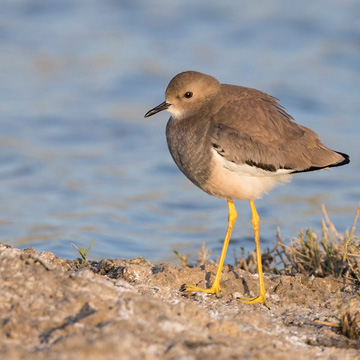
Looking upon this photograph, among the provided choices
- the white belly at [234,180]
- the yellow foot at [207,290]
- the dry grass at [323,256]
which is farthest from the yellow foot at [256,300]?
the dry grass at [323,256]

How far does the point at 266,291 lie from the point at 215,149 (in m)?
1.23

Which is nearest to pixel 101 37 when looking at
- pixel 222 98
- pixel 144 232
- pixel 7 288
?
pixel 144 232

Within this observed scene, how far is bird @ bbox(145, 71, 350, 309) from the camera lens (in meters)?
6.00

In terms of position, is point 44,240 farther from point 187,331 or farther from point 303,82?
point 303,82

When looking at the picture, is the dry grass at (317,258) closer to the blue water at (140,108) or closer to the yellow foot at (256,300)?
the yellow foot at (256,300)

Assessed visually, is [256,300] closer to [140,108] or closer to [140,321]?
[140,321]

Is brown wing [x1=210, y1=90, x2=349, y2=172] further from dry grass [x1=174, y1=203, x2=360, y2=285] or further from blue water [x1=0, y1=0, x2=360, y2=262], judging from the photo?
blue water [x1=0, y1=0, x2=360, y2=262]

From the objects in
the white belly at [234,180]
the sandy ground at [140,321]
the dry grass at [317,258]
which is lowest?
the sandy ground at [140,321]

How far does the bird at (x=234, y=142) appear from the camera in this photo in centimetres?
600

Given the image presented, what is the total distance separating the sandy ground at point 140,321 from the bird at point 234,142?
48 cm

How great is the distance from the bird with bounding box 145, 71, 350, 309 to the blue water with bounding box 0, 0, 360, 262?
2252mm

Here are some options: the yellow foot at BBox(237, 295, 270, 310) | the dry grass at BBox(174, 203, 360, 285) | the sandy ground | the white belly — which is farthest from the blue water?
the sandy ground

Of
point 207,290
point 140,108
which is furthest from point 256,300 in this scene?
point 140,108

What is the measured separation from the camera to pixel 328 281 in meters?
6.00
